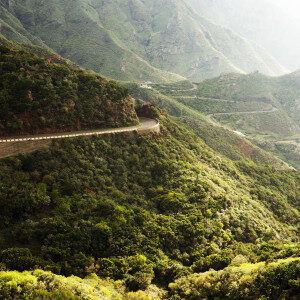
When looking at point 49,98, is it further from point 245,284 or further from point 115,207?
point 245,284

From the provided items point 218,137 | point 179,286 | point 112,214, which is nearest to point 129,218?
point 112,214

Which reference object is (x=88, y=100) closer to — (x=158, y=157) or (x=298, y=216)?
(x=158, y=157)

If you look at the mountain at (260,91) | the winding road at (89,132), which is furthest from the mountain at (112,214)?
the mountain at (260,91)

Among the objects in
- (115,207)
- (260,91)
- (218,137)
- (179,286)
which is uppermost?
(260,91)

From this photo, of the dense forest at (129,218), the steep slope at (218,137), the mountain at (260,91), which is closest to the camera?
the dense forest at (129,218)

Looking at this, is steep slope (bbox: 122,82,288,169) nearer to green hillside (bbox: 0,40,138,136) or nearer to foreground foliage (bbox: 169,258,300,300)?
green hillside (bbox: 0,40,138,136)

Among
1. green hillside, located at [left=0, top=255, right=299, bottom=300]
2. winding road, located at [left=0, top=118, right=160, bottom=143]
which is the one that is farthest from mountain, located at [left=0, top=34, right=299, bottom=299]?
winding road, located at [left=0, top=118, right=160, bottom=143]

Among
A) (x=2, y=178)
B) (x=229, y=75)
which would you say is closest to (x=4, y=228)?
(x=2, y=178)

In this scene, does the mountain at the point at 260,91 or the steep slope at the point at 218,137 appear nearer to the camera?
the steep slope at the point at 218,137

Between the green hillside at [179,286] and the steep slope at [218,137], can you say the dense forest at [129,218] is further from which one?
the steep slope at [218,137]
